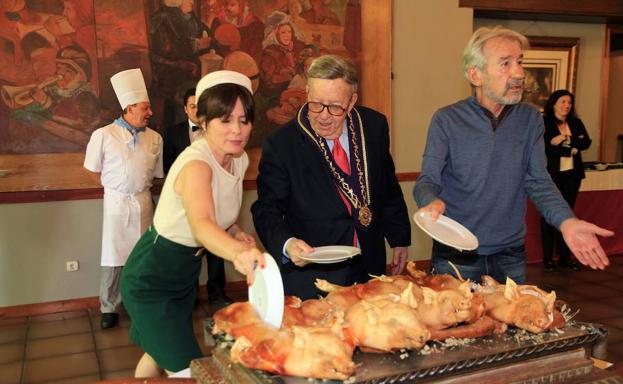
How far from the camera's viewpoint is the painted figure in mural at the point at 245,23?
4.60 m

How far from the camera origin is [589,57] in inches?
261

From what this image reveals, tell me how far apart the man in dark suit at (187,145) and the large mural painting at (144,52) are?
21cm

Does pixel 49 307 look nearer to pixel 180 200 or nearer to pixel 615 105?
pixel 180 200

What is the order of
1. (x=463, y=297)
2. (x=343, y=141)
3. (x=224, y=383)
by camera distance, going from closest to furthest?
1. (x=224, y=383)
2. (x=463, y=297)
3. (x=343, y=141)

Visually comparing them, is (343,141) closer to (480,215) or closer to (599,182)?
(480,215)

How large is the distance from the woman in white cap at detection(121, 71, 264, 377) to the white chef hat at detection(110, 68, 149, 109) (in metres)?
2.24

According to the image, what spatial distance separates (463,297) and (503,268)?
29.0 inches

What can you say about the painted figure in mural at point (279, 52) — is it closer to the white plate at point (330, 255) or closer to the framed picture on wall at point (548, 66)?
the framed picture on wall at point (548, 66)

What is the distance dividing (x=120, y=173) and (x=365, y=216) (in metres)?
2.38

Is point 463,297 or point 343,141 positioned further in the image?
point 343,141

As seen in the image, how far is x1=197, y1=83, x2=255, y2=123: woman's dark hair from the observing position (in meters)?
1.67

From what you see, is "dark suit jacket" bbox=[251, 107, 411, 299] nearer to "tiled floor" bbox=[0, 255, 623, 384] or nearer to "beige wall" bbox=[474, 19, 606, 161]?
"tiled floor" bbox=[0, 255, 623, 384]

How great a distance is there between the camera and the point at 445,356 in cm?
121

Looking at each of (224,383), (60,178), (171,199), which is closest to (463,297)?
(224,383)
